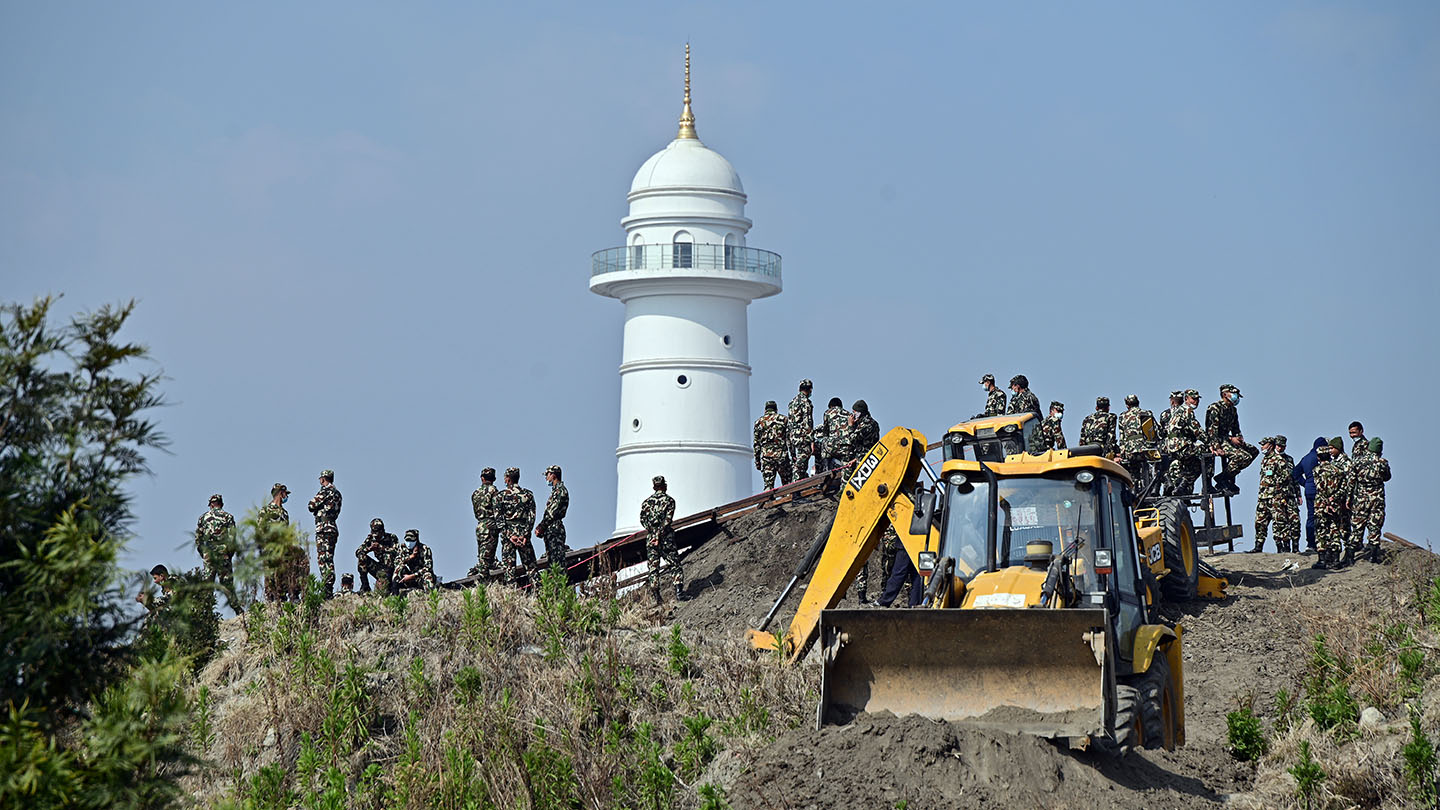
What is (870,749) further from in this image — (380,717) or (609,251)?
(609,251)

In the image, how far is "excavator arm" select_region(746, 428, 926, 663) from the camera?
57.0 feet

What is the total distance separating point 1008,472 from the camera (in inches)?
560

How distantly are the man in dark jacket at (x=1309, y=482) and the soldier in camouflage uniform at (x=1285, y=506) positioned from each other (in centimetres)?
16

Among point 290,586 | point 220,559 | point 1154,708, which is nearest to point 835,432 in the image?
point 290,586

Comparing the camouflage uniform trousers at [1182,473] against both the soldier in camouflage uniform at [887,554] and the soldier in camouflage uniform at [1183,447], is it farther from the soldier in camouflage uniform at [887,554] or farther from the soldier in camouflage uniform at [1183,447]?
the soldier in camouflage uniform at [887,554]

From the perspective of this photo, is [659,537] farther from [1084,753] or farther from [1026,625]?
[1084,753]

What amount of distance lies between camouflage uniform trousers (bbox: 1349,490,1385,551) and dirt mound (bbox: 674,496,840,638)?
623cm

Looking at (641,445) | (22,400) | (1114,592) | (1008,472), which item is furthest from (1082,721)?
(641,445)

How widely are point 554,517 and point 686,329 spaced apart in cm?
1313

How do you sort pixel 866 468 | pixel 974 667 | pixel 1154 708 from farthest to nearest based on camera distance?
pixel 866 468, pixel 1154 708, pixel 974 667

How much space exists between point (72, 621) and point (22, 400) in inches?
40.5

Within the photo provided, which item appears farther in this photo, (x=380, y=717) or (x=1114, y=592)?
(x=380, y=717)

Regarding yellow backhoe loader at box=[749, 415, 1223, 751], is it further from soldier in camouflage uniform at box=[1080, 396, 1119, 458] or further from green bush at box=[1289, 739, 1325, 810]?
soldier in camouflage uniform at box=[1080, 396, 1119, 458]

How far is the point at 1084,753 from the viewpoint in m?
12.4
